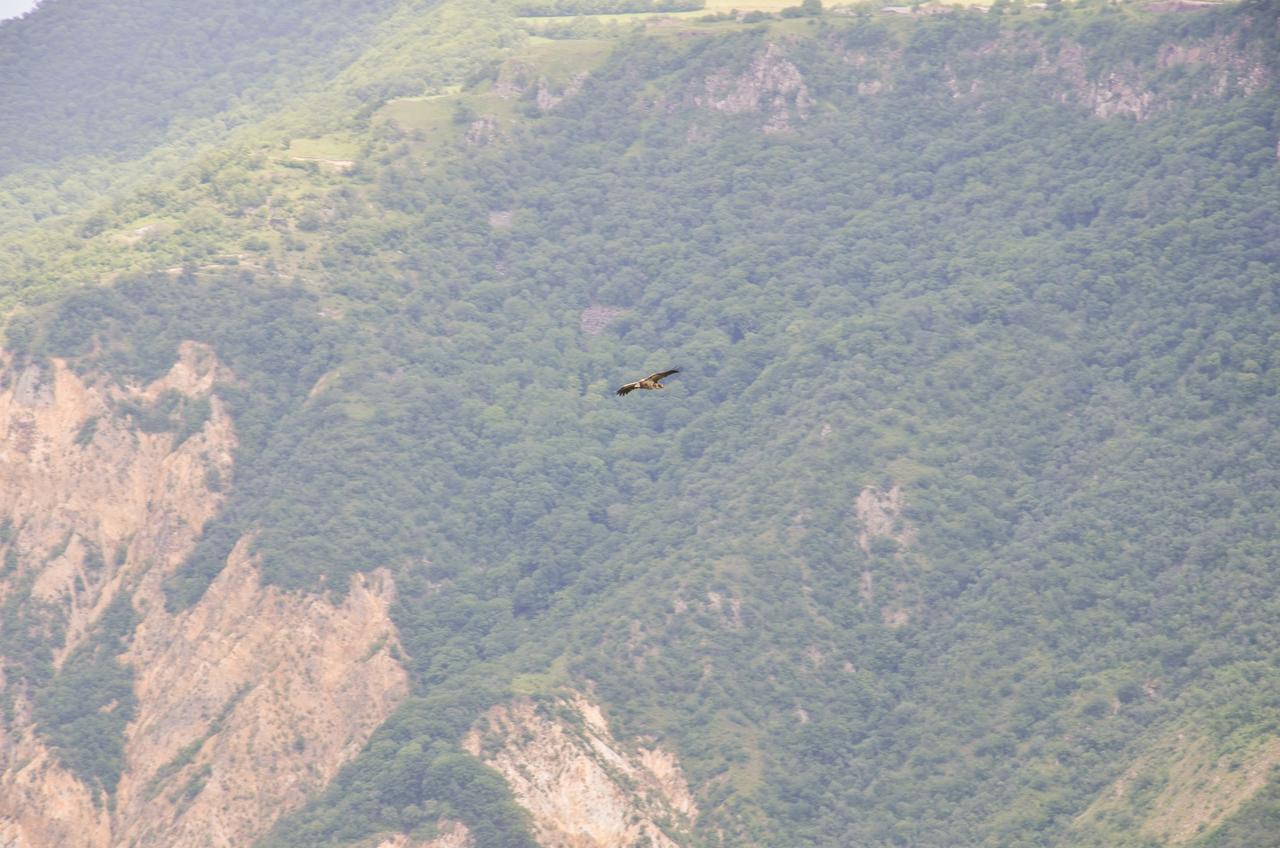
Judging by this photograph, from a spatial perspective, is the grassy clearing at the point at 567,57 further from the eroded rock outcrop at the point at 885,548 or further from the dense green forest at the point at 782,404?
the eroded rock outcrop at the point at 885,548

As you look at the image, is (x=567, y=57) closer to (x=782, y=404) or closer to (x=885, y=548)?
(x=782, y=404)

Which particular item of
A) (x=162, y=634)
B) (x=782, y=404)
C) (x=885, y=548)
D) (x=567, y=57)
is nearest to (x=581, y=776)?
(x=885, y=548)

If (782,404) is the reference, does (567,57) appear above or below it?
above

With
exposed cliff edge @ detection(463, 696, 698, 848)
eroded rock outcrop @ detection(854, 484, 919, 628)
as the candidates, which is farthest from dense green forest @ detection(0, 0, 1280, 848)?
exposed cliff edge @ detection(463, 696, 698, 848)

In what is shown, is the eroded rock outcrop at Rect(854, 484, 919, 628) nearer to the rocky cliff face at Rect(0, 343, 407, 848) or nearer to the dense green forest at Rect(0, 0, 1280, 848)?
the dense green forest at Rect(0, 0, 1280, 848)

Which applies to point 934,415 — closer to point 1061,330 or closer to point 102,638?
point 1061,330
